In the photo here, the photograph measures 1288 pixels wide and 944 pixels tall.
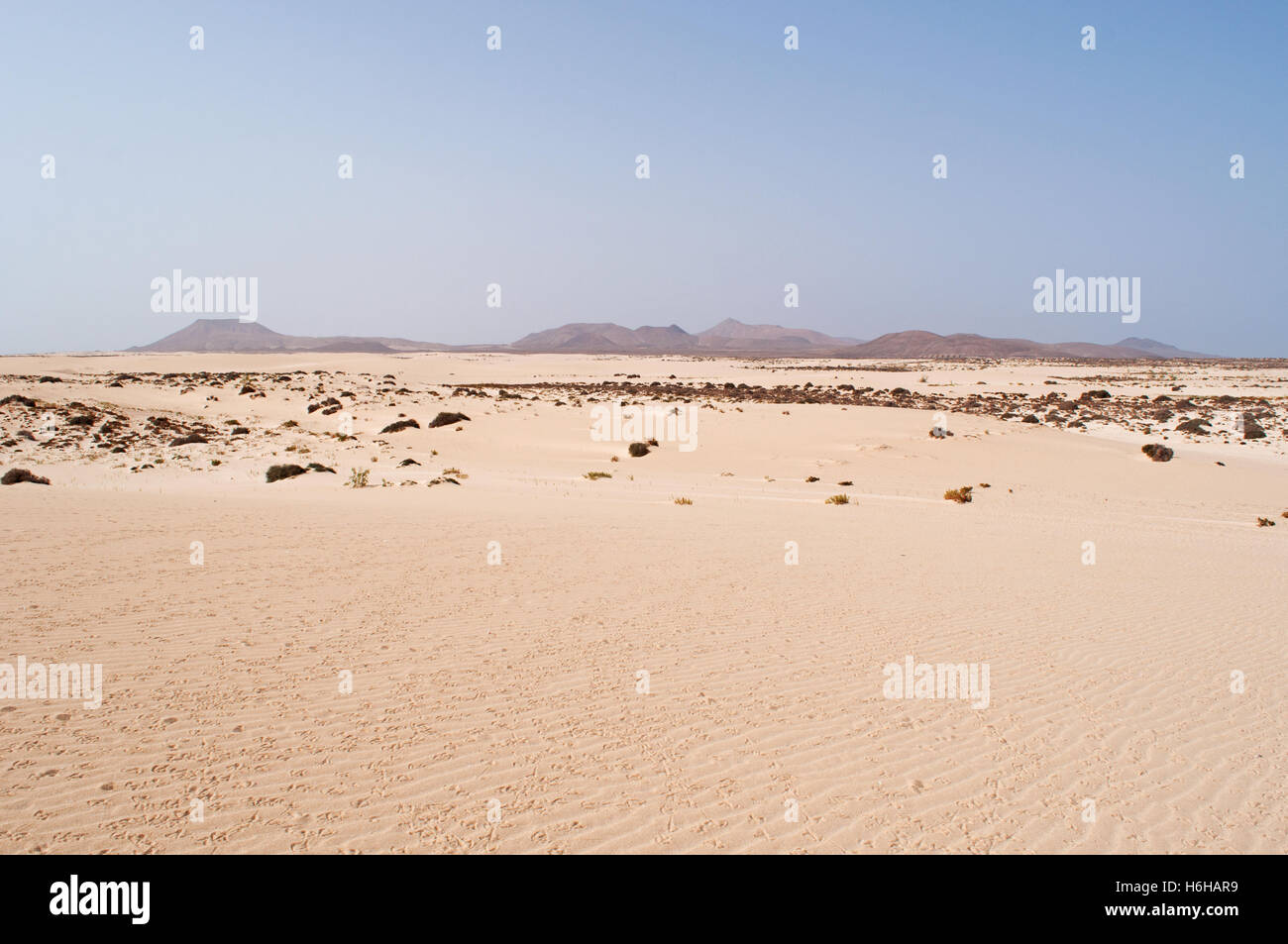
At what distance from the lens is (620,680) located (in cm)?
630

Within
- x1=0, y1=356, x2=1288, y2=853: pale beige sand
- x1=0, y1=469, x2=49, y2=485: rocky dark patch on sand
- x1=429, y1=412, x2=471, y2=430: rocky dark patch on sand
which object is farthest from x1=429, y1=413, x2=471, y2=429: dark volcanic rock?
x1=0, y1=356, x2=1288, y2=853: pale beige sand

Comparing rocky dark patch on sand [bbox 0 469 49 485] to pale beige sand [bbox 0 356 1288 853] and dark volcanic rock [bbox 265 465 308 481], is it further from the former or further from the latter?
dark volcanic rock [bbox 265 465 308 481]

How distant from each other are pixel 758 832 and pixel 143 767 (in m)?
3.68

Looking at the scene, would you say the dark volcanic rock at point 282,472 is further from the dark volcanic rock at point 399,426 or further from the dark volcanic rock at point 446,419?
the dark volcanic rock at point 446,419

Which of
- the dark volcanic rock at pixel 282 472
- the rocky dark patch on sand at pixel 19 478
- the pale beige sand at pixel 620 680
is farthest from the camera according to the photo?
the dark volcanic rock at pixel 282 472

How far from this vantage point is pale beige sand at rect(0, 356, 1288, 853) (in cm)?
428

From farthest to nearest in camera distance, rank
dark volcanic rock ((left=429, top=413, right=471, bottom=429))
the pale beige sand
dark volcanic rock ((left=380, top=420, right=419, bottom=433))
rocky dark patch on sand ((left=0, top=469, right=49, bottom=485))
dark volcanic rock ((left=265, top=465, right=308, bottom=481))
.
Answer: dark volcanic rock ((left=429, top=413, right=471, bottom=429))
dark volcanic rock ((left=380, top=420, right=419, bottom=433))
dark volcanic rock ((left=265, top=465, right=308, bottom=481))
rocky dark patch on sand ((left=0, top=469, right=49, bottom=485))
the pale beige sand

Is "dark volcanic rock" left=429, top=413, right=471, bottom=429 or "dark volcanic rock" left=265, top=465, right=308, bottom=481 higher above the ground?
"dark volcanic rock" left=429, top=413, right=471, bottom=429

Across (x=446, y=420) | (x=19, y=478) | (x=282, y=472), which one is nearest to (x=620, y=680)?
(x=19, y=478)

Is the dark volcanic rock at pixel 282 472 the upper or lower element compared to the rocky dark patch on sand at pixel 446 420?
lower

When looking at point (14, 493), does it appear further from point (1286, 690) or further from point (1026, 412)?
point (1026, 412)

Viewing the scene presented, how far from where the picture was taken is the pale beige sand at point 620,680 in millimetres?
4281

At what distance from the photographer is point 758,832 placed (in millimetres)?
4211

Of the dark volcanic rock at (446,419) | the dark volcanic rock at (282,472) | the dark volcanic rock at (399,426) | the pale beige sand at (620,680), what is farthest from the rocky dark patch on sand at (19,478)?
the dark volcanic rock at (446,419)
